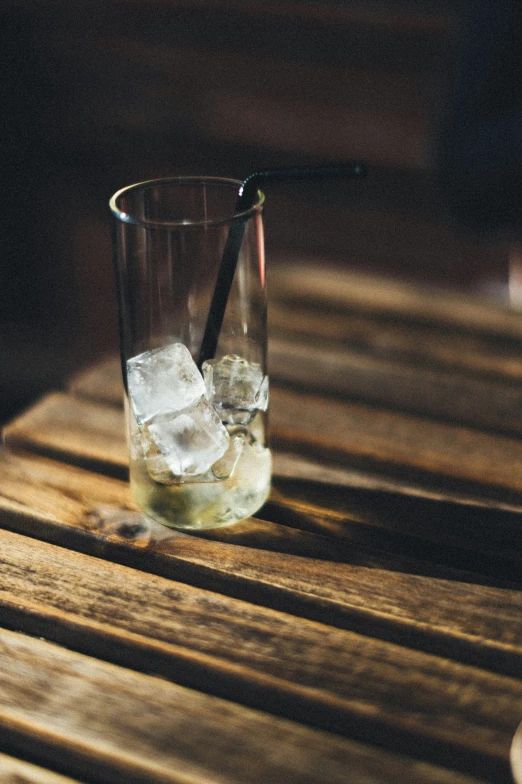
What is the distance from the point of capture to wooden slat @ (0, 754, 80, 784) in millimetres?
534

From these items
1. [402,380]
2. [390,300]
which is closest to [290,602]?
[402,380]

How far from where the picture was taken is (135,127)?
3.08 metres

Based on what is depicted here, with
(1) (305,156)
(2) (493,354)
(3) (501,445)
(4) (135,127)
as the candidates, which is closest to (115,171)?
(4) (135,127)

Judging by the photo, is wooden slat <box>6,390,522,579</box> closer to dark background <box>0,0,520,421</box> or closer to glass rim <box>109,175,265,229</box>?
glass rim <box>109,175,265,229</box>

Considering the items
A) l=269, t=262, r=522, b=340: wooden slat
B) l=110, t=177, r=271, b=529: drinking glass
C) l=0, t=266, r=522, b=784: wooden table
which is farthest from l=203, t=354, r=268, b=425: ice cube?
l=269, t=262, r=522, b=340: wooden slat

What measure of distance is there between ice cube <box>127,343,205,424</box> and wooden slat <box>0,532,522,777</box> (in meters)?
0.16

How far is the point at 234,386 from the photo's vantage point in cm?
75

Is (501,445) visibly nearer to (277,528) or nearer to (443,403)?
(443,403)

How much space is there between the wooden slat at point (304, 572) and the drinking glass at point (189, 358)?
34mm

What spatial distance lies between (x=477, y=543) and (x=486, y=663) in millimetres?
156

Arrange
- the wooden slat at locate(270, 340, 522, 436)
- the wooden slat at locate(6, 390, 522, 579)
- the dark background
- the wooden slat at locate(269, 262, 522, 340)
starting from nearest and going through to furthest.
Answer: the wooden slat at locate(6, 390, 522, 579) < the wooden slat at locate(270, 340, 522, 436) < the wooden slat at locate(269, 262, 522, 340) < the dark background

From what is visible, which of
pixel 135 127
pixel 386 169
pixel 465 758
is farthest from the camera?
pixel 135 127

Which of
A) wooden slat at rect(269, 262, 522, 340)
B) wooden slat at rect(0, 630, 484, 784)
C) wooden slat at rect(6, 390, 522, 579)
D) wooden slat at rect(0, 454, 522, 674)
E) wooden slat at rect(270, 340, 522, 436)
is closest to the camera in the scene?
wooden slat at rect(0, 630, 484, 784)

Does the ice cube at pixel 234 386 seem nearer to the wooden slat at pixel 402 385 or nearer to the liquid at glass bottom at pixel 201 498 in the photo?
the liquid at glass bottom at pixel 201 498
